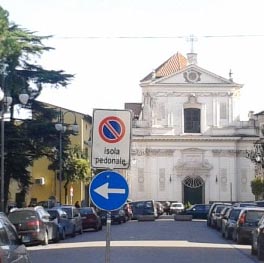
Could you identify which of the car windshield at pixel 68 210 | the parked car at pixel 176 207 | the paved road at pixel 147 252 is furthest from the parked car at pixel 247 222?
the parked car at pixel 176 207

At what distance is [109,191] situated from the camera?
42.6ft

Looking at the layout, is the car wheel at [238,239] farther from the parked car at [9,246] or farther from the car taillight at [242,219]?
the parked car at [9,246]

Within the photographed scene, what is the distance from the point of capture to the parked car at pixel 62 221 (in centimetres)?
3627

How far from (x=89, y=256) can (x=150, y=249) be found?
381cm

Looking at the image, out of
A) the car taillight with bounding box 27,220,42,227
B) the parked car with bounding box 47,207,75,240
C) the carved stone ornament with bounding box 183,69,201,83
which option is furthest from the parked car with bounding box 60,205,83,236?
the carved stone ornament with bounding box 183,69,201,83

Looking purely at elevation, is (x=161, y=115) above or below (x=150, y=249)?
above

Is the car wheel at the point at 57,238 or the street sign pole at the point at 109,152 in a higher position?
the street sign pole at the point at 109,152

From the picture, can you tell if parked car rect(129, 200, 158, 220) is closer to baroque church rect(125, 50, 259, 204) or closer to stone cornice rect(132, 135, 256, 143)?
baroque church rect(125, 50, 259, 204)

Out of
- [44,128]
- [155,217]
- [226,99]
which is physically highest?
[226,99]

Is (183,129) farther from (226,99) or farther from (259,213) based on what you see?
(259,213)

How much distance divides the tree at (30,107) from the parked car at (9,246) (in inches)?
1331

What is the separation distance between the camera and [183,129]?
94.4m

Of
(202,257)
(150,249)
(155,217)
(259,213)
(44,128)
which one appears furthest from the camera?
(155,217)

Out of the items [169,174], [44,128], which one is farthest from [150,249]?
[169,174]
